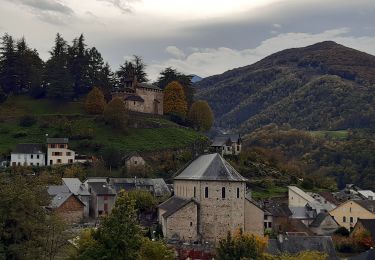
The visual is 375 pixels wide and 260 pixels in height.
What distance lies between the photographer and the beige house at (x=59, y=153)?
84812 mm

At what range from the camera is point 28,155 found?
83.4 meters

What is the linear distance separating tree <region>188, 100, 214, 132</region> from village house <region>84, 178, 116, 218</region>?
3608 cm

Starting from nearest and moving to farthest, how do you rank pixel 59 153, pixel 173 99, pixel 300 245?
pixel 300 245, pixel 59 153, pixel 173 99

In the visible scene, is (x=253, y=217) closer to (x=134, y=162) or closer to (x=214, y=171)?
(x=214, y=171)

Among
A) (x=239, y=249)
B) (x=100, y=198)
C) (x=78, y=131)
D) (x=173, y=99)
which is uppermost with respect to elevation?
(x=173, y=99)

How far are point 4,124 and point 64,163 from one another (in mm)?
14165

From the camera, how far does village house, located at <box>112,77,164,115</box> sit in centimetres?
10050

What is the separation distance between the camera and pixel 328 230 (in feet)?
239

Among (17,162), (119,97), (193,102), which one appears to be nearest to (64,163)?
(17,162)

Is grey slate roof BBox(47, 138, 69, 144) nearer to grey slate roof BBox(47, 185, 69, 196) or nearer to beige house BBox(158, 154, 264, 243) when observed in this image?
grey slate roof BBox(47, 185, 69, 196)

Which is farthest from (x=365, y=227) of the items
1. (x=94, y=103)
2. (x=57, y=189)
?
(x=94, y=103)

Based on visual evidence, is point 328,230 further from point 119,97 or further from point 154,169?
point 119,97

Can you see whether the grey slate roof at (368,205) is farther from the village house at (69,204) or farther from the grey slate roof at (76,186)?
the village house at (69,204)

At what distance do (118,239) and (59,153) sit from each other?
171ft
